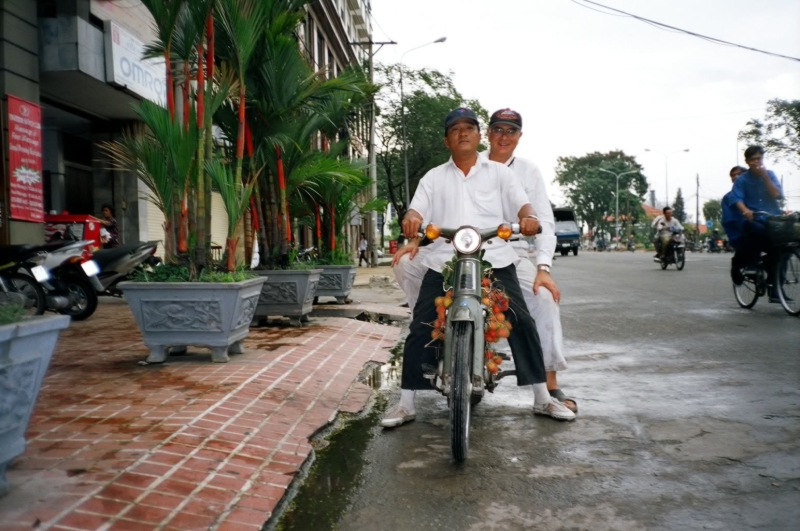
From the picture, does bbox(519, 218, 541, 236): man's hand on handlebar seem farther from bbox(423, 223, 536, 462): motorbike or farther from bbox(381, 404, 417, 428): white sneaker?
bbox(381, 404, 417, 428): white sneaker

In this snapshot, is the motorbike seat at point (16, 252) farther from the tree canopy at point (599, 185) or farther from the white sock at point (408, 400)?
the tree canopy at point (599, 185)

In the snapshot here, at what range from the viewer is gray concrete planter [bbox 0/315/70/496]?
2488mm

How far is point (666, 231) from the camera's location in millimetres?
19422


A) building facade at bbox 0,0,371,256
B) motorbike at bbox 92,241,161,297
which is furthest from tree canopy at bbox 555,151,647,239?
motorbike at bbox 92,241,161,297

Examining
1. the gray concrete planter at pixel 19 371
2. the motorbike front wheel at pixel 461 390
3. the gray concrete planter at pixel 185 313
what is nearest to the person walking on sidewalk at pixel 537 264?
the motorbike front wheel at pixel 461 390

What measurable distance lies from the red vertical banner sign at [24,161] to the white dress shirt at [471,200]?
7.73m

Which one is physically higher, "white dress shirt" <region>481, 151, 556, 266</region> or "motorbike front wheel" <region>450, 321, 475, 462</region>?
"white dress shirt" <region>481, 151, 556, 266</region>

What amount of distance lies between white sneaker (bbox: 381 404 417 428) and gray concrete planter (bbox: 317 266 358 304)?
22.6 feet

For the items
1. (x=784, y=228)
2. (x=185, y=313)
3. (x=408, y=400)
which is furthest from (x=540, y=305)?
(x=784, y=228)

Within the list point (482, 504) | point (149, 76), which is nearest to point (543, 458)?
point (482, 504)

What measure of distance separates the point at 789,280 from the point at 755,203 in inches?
37.2

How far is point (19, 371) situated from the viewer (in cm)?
255

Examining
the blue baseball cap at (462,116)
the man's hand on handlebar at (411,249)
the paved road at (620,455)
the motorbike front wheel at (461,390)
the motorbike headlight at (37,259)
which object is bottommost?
the paved road at (620,455)

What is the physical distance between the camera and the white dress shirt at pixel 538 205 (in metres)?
4.24
